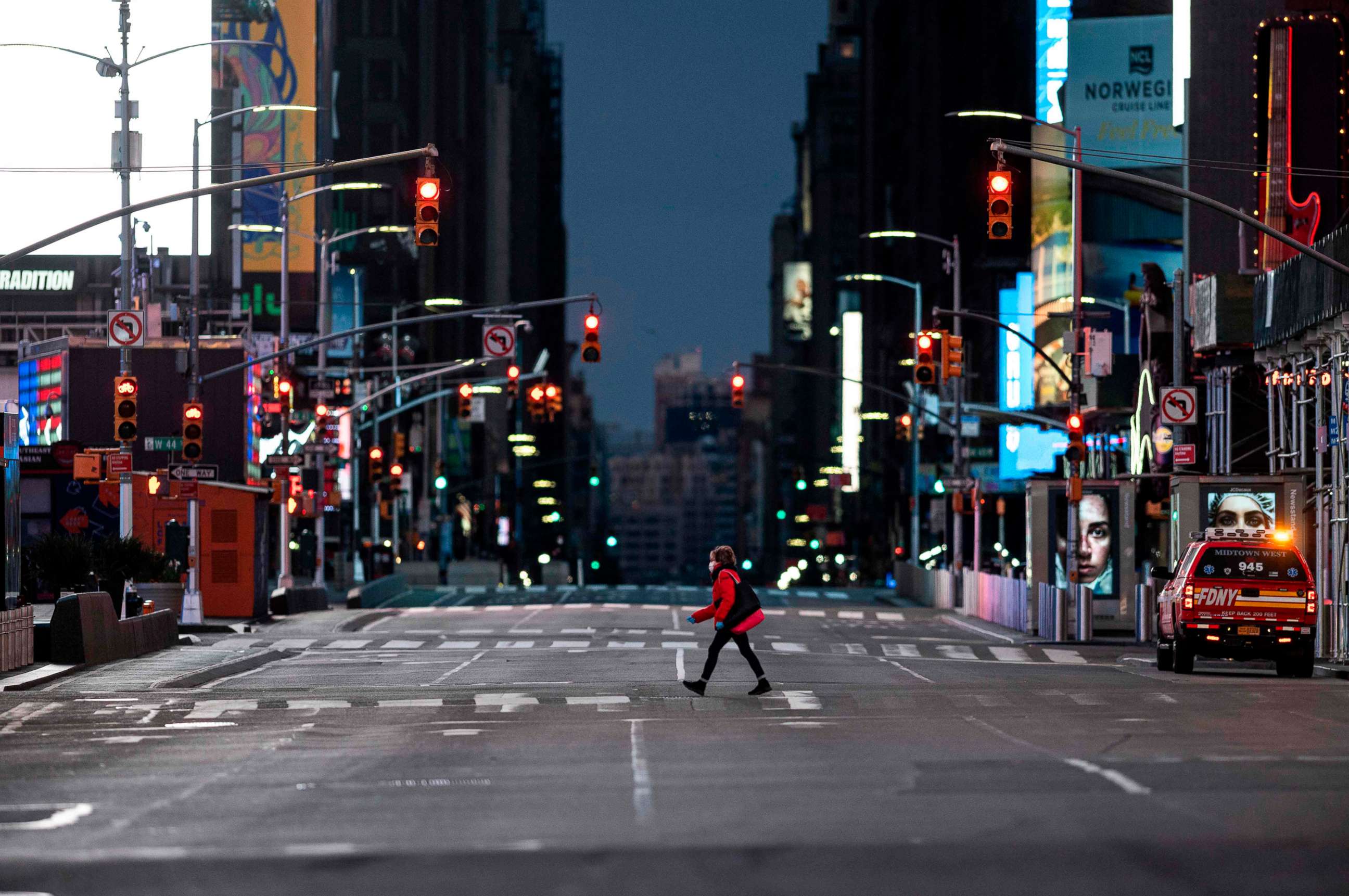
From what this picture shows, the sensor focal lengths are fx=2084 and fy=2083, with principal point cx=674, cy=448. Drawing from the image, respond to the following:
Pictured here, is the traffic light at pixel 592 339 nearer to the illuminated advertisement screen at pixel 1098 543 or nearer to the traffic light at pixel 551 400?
the illuminated advertisement screen at pixel 1098 543

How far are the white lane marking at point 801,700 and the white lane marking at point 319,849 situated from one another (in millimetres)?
11579

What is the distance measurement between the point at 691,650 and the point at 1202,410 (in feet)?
75.1

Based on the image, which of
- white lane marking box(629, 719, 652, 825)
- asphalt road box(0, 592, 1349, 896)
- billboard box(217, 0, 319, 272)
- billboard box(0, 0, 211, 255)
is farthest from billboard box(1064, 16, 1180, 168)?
white lane marking box(629, 719, 652, 825)

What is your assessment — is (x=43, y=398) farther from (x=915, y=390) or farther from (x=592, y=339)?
(x=915, y=390)

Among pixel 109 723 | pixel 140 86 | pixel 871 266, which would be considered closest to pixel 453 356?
pixel 871 266

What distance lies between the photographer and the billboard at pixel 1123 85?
84.4 meters

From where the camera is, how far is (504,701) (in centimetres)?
2473

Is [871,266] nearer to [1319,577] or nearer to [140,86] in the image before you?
[140,86]

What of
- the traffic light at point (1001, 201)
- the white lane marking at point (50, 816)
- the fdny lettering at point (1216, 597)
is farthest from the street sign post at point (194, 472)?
the white lane marking at point (50, 816)

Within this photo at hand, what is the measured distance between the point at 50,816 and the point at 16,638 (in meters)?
17.7

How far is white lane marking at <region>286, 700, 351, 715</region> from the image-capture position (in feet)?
78.6

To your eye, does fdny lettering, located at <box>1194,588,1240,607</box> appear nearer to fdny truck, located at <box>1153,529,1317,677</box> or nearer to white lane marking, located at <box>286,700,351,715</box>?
fdny truck, located at <box>1153,529,1317,677</box>

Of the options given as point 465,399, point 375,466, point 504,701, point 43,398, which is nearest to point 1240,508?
A: point 504,701

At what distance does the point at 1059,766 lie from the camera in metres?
16.3
